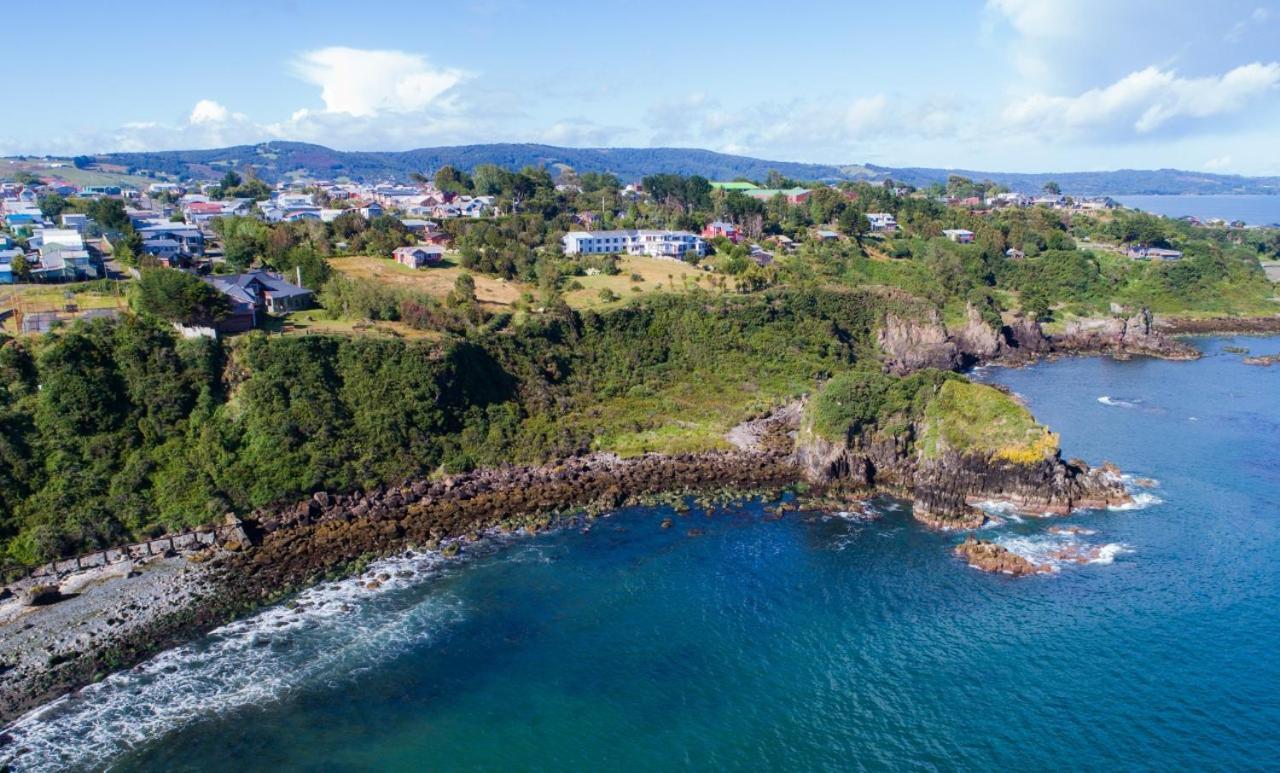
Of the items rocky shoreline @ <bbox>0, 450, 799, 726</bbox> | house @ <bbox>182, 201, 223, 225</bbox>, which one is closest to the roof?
rocky shoreline @ <bbox>0, 450, 799, 726</bbox>

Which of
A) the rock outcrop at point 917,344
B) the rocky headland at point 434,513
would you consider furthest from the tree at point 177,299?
the rock outcrop at point 917,344

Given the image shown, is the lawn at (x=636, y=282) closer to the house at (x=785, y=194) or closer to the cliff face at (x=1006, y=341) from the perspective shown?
the cliff face at (x=1006, y=341)

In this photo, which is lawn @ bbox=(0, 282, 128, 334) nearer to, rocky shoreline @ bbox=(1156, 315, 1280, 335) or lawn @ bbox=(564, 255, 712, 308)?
lawn @ bbox=(564, 255, 712, 308)

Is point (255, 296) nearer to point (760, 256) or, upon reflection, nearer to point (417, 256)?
point (417, 256)

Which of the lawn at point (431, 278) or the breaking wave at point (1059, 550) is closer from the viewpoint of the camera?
the breaking wave at point (1059, 550)

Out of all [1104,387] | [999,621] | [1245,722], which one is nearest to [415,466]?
[999,621]

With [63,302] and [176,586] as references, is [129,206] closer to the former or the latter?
[63,302]
